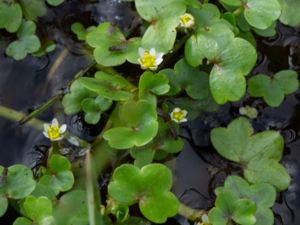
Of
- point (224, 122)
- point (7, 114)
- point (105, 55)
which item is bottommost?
point (224, 122)

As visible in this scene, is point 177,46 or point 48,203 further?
point 177,46

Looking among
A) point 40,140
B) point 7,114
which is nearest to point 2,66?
point 7,114

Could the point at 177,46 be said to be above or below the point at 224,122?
above

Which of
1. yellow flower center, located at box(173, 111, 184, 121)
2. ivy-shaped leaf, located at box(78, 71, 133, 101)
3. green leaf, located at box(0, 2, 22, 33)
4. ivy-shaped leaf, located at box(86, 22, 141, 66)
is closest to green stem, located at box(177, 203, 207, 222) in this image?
yellow flower center, located at box(173, 111, 184, 121)

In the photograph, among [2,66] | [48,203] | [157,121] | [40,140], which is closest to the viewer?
[48,203]

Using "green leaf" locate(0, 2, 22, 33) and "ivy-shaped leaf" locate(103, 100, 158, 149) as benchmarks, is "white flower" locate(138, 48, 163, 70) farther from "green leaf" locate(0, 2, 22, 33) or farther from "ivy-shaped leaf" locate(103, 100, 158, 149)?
"green leaf" locate(0, 2, 22, 33)

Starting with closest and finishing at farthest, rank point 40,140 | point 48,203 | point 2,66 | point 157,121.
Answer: point 48,203
point 157,121
point 40,140
point 2,66

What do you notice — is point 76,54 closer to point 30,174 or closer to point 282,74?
point 30,174
